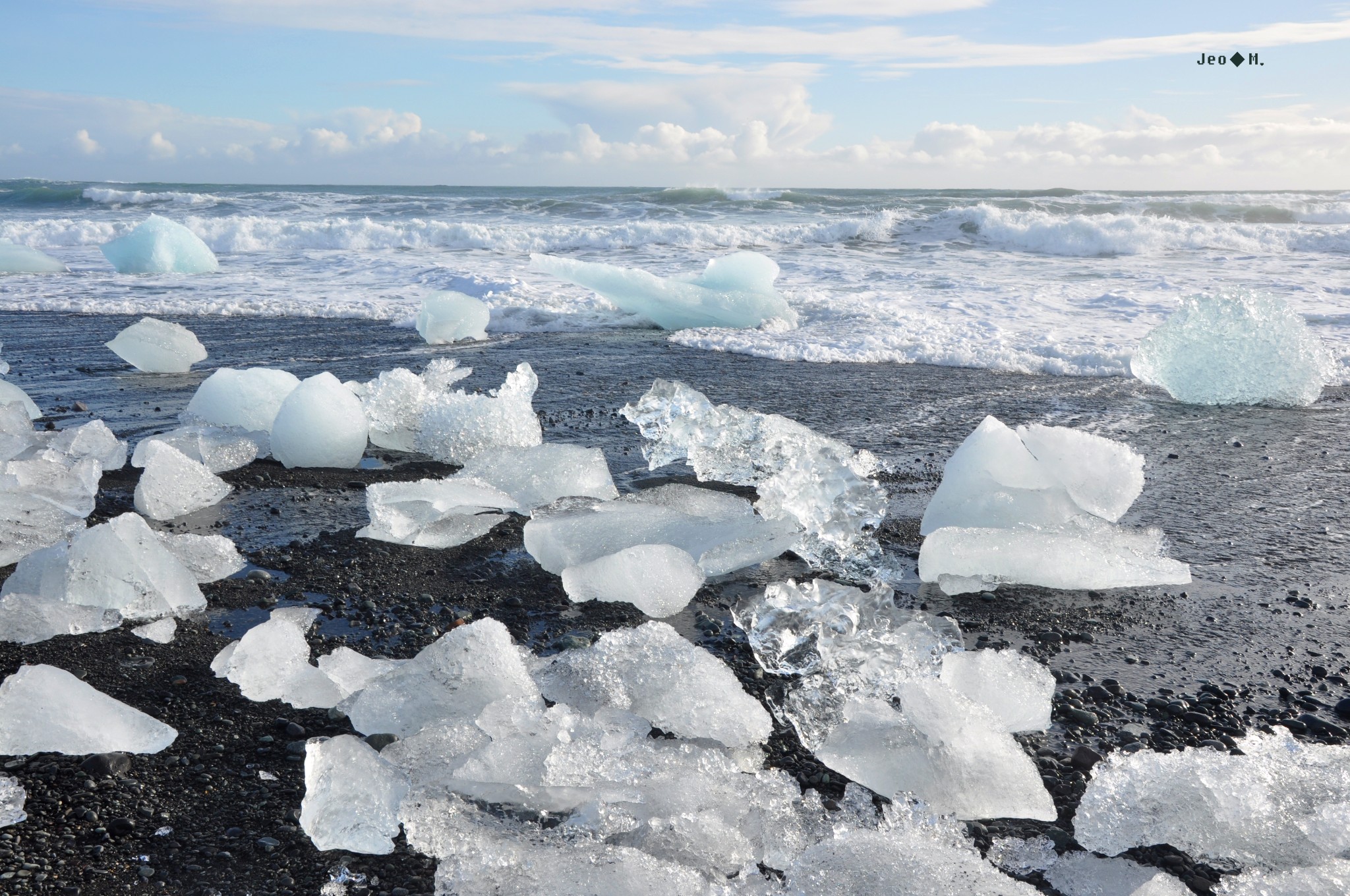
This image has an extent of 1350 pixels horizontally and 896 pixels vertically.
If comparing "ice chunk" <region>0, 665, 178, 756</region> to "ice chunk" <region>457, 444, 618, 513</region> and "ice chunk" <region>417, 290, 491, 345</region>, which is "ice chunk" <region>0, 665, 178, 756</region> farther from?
"ice chunk" <region>417, 290, 491, 345</region>

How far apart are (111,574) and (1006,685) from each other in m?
2.08

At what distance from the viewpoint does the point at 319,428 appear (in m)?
3.45

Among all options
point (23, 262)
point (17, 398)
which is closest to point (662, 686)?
point (17, 398)

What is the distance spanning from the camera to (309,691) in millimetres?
1963

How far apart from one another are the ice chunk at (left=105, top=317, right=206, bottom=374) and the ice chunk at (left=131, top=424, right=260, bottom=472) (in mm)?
1945

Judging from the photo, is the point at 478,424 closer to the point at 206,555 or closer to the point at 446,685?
the point at 206,555

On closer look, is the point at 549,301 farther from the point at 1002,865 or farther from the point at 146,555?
the point at 1002,865

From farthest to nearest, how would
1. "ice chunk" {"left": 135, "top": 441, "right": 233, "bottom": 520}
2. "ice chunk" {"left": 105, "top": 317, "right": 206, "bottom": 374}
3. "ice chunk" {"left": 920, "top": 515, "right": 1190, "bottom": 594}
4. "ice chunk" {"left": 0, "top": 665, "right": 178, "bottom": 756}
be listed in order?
"ice chunk" {"left": 105, "top": 317, "right": 206, "bottom": 374} < "ice chunk" {"left": 135, "top": 441, "right": 233, "bottom": 520} < "ice chunk" {"left": 920, "top": 515, "right": 1190, "bottom": 594} < "ice chunk" {"left": 0, "top": 665, "right": 178, "bottom": 756}

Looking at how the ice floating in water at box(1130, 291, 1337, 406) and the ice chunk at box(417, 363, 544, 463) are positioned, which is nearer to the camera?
the ice chunk at box(417, 363, 544, 463)

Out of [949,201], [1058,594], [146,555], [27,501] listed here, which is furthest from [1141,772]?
[949,201]

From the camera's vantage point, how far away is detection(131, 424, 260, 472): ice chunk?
11.2 ft

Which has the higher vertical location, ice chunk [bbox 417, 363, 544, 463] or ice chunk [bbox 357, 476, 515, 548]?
ice chunk [bbox 417, 363, 544, 463]

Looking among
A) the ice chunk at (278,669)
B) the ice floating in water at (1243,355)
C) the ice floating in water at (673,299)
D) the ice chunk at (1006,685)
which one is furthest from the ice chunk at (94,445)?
the ice floating in water at (1243,355)

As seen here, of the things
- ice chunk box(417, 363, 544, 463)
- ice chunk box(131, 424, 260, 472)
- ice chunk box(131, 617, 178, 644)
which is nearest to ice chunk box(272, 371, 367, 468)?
ice chunk box(131, 424, 260, 472)
